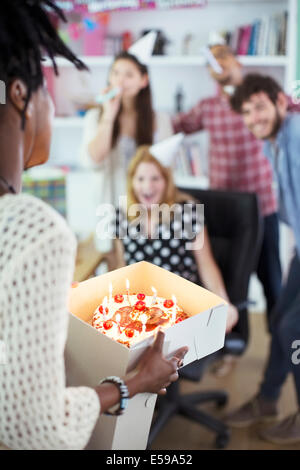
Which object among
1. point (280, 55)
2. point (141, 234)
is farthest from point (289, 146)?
point (280, 55)

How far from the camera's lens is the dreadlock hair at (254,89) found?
206 centimetres

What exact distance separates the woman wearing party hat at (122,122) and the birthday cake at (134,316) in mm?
1594

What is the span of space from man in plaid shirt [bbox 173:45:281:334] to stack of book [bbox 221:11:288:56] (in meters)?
0.36

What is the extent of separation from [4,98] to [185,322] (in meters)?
0.44

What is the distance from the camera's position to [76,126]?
3.16 metres

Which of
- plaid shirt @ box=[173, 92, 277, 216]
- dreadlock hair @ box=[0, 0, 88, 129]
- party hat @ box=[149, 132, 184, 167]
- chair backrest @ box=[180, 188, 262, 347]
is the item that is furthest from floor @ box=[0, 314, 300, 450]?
dreadlock hair @ box=[0, 0, 88, 129]

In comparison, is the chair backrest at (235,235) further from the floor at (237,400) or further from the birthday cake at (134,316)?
the birthday cake at (134,316)

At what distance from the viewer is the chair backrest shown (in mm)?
2070

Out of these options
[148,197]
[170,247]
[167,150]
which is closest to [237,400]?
[170,247]

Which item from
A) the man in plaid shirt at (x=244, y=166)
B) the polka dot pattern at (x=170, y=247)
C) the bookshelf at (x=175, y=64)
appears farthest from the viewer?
the bookshelf at (x=175, y=64)

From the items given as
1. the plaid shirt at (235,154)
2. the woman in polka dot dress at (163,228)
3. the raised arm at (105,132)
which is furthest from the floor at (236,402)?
the raised arm at (105,132)

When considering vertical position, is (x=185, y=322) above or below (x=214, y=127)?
below

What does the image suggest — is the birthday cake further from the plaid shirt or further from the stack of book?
the stack of book
